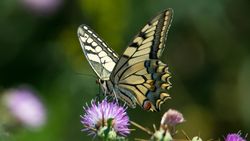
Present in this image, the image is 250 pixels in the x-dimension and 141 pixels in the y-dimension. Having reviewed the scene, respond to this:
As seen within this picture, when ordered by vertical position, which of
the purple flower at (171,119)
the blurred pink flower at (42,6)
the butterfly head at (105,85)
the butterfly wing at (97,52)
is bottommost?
the purple flower at (171,119)

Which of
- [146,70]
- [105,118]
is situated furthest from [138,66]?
[105,118]

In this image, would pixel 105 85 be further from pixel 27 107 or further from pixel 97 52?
pixel 27 107

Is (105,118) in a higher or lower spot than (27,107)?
lower

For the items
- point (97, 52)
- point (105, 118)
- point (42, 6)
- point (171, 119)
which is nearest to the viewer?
point (171, 119)

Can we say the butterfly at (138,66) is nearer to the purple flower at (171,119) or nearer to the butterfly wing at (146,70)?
the butterfly wing at (146,70)

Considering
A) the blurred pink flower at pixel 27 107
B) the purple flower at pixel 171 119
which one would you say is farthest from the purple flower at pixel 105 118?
the blurred pink flower at pixel 27 107

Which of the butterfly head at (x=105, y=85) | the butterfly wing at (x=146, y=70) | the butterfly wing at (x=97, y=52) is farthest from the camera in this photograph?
the butterfly wing at (x=97, y=52)

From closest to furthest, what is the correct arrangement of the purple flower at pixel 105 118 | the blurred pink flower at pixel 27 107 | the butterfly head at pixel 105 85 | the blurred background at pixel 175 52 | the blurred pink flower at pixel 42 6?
the purple flower at pixel 105 118 → the butterfly head at pixel 105 85 → the blurred pink flower at pixel 27 107 → the blurred background at pixel 175 52 → the blurred pink flower at pixel 42 6
